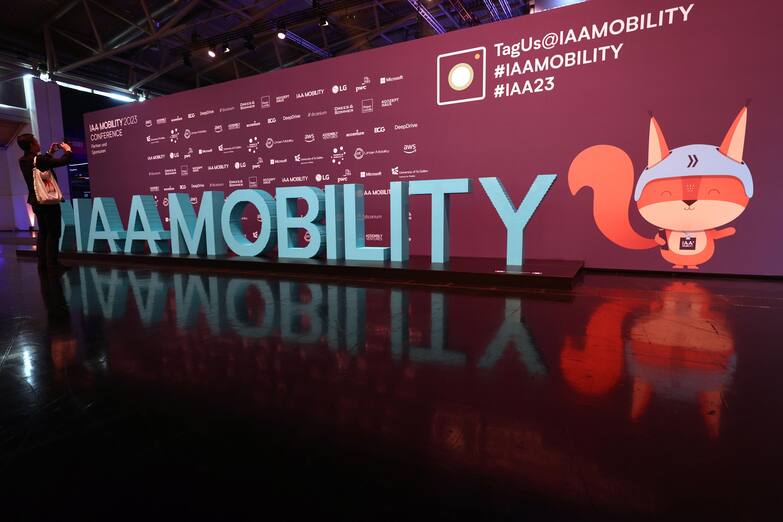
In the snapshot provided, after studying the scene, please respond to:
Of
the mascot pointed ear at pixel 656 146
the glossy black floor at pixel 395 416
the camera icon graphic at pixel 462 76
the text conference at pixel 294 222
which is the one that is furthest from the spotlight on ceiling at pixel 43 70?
the mascot pointed ear at pixel 656 146

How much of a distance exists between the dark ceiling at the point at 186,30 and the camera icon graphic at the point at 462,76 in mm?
4174

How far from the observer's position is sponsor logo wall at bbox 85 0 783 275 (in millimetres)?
3998

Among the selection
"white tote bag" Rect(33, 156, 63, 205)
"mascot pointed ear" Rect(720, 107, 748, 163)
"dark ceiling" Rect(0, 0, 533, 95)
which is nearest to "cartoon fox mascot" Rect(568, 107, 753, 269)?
"mascot pointed ear" Rect(720, 107, 748, 163)

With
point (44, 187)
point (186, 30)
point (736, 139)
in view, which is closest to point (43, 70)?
point (186, 30)

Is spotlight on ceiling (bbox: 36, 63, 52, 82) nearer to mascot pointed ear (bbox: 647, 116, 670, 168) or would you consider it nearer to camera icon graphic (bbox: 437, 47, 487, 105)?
camera icon graphic (bbox: 437, 47, 487, 105)

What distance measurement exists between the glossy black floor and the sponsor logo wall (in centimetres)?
191

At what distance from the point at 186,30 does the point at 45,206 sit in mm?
8615

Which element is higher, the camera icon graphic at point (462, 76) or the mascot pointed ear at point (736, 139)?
the camera icon graphic at point (462, 76)

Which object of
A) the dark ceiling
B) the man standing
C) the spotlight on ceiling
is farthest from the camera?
the spotlight on ceiling

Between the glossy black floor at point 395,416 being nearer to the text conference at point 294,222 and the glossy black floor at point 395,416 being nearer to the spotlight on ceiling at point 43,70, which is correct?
the text conference at point 294,222

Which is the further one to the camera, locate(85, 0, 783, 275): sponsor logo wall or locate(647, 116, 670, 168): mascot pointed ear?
locate(647, 116, 670, 168): mascot pointed ear

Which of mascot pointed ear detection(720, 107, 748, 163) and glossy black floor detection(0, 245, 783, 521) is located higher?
mascot pointed ear detection(720, 107, 748, 163)

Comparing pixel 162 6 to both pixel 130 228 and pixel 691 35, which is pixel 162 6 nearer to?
pixel 130 228

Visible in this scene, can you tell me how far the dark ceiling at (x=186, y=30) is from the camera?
30.8ft
